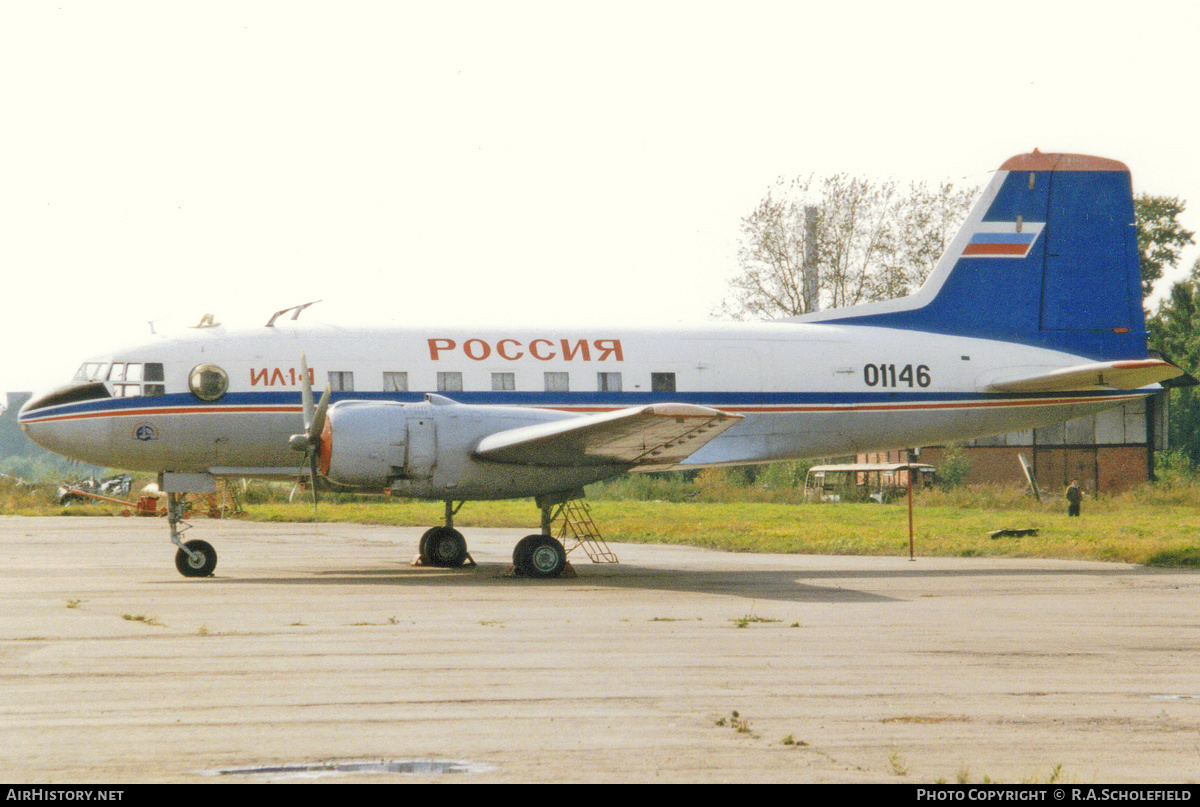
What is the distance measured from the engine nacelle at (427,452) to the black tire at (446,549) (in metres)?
3.43

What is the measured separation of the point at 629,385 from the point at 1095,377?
355 inches

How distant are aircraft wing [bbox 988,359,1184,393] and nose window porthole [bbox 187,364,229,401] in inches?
568

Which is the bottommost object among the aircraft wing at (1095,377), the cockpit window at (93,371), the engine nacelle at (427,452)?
the engine nacelle at (427,452)

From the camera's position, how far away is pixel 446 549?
→ 22.0 m

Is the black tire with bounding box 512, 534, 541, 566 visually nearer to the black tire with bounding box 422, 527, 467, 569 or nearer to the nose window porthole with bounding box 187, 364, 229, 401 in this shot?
the black tire with bounding box 422, 527, 467, 569

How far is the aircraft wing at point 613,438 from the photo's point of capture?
55.0 feet

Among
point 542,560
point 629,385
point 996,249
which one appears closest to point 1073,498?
point 996,249

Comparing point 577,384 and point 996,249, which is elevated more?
point 996,249

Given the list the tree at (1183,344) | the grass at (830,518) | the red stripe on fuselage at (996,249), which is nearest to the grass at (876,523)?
the grass at (830,518)

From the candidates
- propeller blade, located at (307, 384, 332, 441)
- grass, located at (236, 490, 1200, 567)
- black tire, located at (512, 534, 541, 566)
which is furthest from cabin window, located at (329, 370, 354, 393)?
grass, located at (236, 490, 1200, 567)

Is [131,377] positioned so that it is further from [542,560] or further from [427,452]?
[542,560]

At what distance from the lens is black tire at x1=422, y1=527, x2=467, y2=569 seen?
21906mm

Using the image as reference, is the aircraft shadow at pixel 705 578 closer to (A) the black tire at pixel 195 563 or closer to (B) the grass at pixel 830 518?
(A) the black tire at pixel 195 563

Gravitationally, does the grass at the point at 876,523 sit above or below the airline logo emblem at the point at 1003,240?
below
